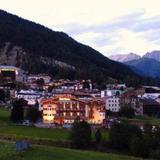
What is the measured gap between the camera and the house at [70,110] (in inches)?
4058

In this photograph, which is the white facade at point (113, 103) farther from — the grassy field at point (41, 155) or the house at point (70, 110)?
the grassy field at point (41, 155)

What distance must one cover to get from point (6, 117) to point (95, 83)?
85.2m

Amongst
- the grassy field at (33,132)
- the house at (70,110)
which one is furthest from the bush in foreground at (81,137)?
the house at (70,110)

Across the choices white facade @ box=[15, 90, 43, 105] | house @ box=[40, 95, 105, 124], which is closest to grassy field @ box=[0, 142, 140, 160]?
house @ box=[40, 95, 105, 124]

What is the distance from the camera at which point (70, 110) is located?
10512cm

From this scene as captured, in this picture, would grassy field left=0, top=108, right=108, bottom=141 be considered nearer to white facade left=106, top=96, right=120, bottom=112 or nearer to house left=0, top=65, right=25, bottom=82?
white facade left=106, top=96, right=120, bottom=112

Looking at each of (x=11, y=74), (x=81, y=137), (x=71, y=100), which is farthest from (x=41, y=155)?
(x=11, y=74)

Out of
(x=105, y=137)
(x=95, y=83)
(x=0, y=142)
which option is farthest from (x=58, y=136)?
(x=95, y=83)

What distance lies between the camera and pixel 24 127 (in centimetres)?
8425

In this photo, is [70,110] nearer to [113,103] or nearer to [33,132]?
[113,103]

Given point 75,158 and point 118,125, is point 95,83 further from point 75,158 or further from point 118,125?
point 75,158

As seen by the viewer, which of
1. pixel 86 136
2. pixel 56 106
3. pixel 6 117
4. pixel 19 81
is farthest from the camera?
pixel 19 81

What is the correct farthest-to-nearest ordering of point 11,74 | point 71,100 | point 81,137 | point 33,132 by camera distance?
point 11,74, point 71,100, point 33,132, point 81,137

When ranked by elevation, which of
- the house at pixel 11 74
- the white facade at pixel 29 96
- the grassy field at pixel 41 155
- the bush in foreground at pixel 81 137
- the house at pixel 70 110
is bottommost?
the grassy field at pixel 41 155
